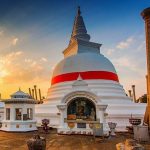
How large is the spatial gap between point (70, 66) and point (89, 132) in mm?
11246

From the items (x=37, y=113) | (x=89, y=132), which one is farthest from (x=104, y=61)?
(x=89, y=132)

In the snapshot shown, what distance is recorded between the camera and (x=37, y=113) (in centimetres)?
2638

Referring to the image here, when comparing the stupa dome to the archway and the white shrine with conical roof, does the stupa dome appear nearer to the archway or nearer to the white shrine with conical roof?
the white shrine with conical roof

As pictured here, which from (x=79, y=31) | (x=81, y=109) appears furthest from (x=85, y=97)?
(x=79, y=31)

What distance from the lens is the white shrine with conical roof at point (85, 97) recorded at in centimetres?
1955

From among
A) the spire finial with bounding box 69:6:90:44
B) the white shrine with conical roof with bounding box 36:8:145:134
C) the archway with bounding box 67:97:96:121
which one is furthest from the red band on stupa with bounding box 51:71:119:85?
the spire finial with bounding box 69:6:90:44

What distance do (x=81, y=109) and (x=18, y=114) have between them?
7.27 meters

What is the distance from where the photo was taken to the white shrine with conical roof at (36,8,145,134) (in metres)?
19.5

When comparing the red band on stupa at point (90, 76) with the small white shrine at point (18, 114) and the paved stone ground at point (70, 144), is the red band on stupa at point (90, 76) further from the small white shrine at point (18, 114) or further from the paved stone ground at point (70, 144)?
the paved stone ground at point (70, 144)

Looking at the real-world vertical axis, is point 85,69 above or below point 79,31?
below

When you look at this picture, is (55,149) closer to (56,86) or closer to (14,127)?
(14,127)

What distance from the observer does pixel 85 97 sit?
65.4 ft

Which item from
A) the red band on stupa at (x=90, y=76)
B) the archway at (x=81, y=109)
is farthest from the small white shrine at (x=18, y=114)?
the red band on stupa at (x=90, y=76)

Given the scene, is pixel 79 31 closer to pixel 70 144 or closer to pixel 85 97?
pixel 85 97
